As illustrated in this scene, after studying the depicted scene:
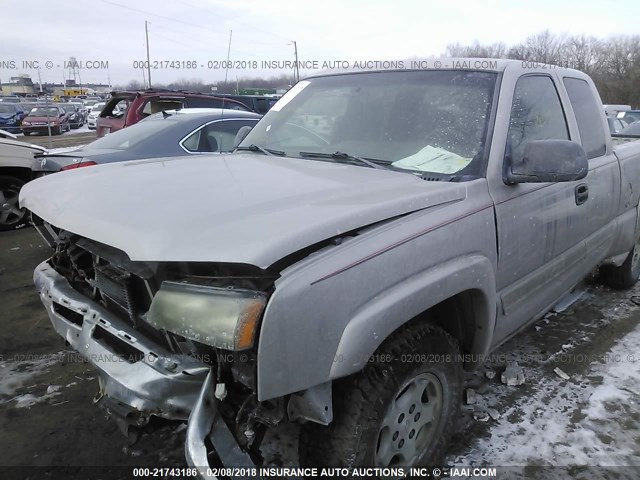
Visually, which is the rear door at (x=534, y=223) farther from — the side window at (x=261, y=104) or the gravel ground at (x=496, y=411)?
the side window at (x=261, y=104)

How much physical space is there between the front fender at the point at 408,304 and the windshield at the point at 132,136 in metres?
4.67

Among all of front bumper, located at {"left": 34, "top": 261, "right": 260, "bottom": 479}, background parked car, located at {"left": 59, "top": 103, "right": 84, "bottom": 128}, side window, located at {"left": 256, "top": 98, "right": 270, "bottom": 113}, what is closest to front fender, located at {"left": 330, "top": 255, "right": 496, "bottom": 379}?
front bumper, located at {"left": 34, "top": 261, "right": 260, "bottom": 479}

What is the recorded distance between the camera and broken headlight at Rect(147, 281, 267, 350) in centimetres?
155

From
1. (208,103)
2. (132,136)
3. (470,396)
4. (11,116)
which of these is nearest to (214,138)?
(132,136)

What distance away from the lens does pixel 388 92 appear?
2918 millimetres

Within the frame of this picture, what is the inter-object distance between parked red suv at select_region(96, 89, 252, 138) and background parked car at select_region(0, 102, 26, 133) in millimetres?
19207

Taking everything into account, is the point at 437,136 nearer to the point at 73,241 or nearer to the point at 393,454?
the point at 393,454

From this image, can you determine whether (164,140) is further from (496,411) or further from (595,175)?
(496,411)

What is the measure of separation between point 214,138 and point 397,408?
16.0ft

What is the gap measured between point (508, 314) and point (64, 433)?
2.56 metres

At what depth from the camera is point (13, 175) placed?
24.2 feet

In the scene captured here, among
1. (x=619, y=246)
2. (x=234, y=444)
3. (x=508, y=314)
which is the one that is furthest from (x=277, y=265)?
(x=619, y=246)

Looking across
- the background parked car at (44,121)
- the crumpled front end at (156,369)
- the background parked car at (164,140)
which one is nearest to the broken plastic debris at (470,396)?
the crumpled front end at (156,369)

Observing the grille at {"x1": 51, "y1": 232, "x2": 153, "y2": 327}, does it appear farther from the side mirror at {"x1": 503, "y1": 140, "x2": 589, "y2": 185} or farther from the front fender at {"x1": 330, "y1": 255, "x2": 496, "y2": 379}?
the side mirror at {"x1": 503, "y1": 140, "x2": 589, "y2": 185}
